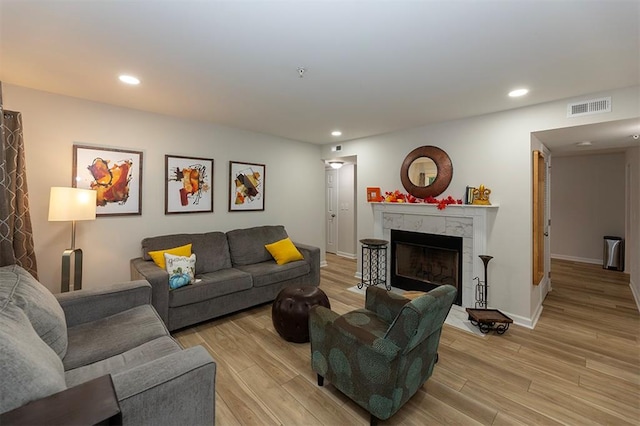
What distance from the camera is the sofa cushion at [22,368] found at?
3.15ft

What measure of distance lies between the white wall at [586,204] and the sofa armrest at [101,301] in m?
7.85

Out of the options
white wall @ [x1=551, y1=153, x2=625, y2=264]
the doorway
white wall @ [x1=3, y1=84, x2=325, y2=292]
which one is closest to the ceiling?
white wall @ [x1=3, y1=84, x2=325, y2=292]

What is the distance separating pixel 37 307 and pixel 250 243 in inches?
98.3

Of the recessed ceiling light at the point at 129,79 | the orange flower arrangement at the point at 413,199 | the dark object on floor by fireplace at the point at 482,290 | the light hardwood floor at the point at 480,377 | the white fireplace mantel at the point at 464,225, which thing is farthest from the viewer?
the orange flower arrangement at the point at 413,199

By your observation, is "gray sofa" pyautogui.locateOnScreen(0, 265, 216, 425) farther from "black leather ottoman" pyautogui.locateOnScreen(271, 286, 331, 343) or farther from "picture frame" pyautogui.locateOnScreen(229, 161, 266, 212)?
"picture frame" pyautogui.locateOnScreen(229, 161, 266, 212)

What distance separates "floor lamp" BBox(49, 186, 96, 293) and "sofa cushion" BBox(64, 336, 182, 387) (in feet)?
4.96

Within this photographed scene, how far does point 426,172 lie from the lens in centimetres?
393

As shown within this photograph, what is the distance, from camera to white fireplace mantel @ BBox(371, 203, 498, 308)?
331 cm

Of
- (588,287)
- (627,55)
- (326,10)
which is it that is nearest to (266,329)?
(326,10)

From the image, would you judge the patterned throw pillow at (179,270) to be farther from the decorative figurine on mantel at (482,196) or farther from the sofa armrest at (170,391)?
the decorative figurine on mantel at (482,196)

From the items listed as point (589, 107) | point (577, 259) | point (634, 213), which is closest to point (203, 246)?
point (589, 107)

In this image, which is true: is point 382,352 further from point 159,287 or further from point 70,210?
point 70,210

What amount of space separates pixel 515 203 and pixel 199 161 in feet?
13.4

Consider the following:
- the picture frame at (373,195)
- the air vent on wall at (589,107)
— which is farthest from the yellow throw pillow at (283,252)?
the air vent on wall at (589,107)
